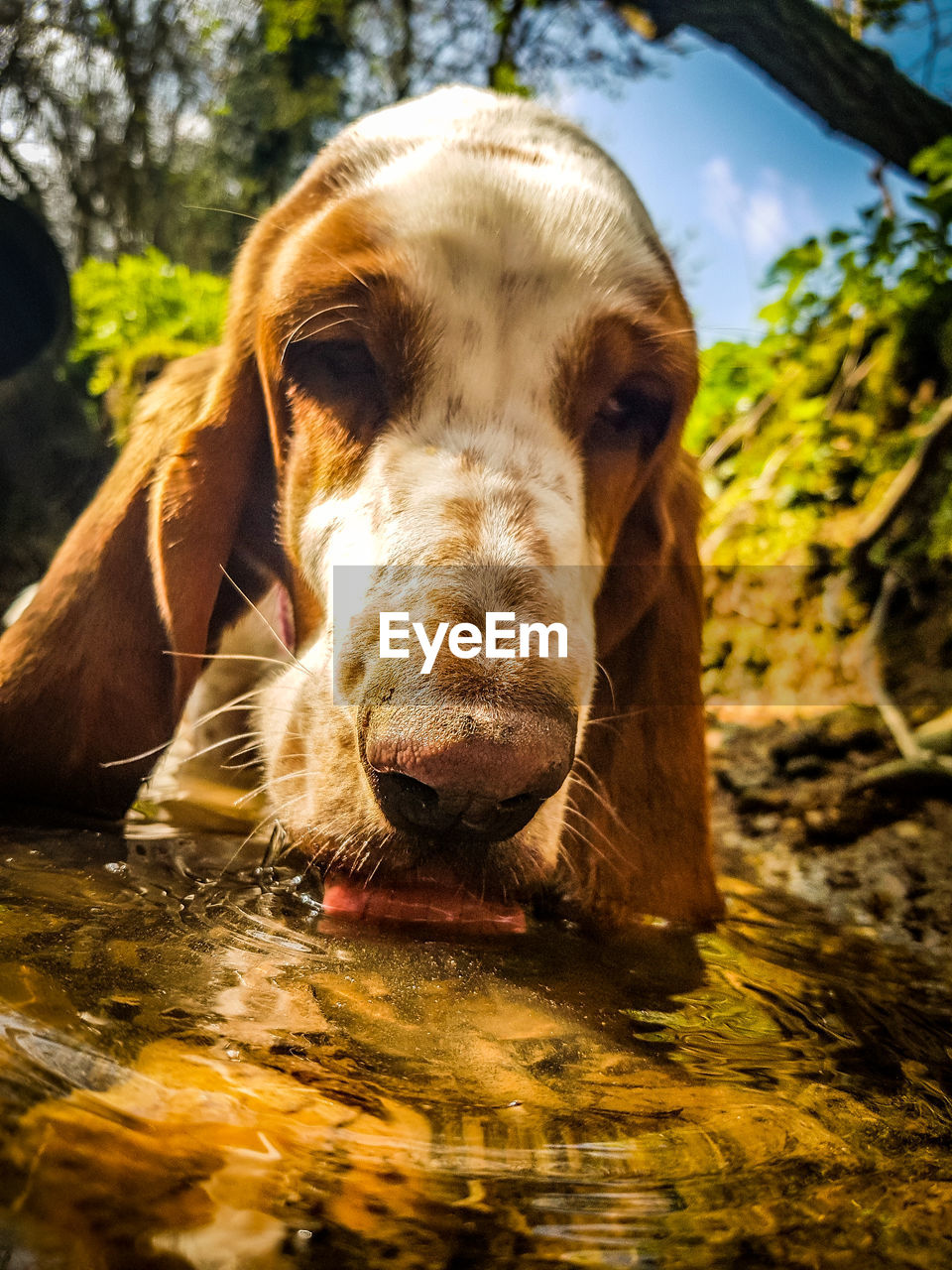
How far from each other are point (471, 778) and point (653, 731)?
1.13 m

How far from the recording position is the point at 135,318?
17.6 ft

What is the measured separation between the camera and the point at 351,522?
5.52 feet

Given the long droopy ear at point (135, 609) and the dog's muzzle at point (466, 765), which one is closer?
the dog's muzzle at point (466, 765)

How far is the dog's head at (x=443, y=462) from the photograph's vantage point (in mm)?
1295

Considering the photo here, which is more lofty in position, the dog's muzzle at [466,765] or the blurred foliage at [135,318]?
the blurred foliage at [135,318]

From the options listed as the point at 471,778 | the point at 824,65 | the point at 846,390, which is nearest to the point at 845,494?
A: the point at 846,390

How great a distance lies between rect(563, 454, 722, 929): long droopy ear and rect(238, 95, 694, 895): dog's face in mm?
210

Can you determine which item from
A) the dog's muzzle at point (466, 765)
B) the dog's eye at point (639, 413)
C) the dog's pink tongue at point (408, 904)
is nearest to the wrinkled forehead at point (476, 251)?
the dog's eye at point (639, 413)

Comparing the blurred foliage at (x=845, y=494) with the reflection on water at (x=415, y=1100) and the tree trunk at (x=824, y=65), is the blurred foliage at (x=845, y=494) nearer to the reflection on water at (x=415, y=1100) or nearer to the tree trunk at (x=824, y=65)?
the tree trunk at (x=824, y=65)

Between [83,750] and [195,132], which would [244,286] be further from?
[195,132]

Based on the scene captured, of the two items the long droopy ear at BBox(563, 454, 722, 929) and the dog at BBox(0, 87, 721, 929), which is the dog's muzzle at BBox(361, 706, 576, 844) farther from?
the long droopy ear at BBox(563, 454, 722, 929)

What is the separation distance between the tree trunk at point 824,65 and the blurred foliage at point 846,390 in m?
0.64

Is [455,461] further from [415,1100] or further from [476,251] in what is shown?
[415,1100]

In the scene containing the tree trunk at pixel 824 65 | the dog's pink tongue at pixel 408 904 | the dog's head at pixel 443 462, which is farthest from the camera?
the tree trunk at pixel 824 65
